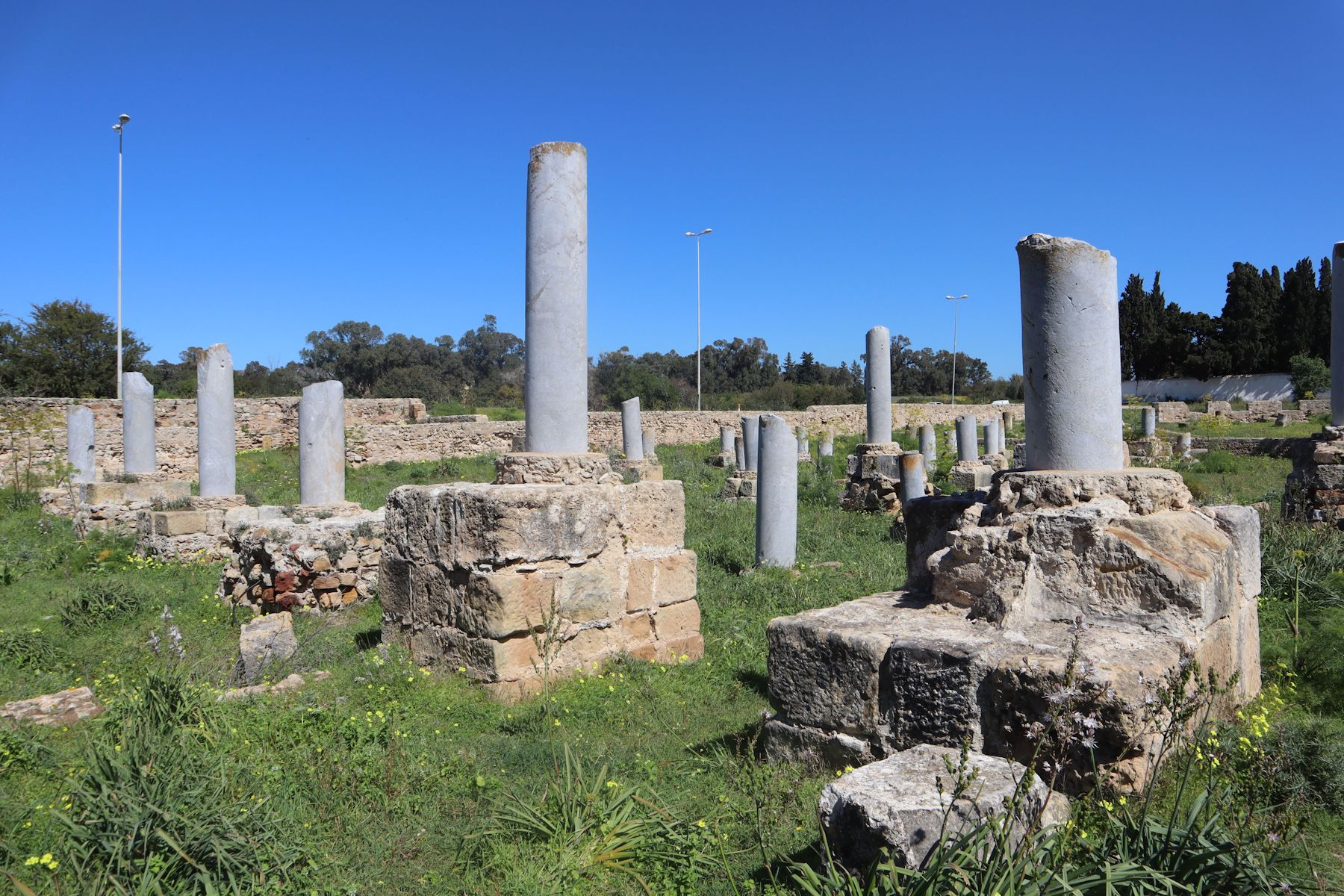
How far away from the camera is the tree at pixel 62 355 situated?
91.5 ft

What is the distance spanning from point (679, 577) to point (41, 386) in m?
29.8

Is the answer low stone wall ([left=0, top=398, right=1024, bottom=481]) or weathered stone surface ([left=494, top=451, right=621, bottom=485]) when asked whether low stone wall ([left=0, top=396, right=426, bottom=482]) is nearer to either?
low stone wall ([left=0, top=398, right=1024, bottom=481])

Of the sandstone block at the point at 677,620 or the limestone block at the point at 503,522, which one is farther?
the sandstone block at the point at 677,620

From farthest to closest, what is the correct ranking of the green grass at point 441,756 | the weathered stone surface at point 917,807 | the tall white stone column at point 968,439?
the tall white stone column at point 968,439 → the green grass at point 441,756 → the weathered stone surface at point 917,807

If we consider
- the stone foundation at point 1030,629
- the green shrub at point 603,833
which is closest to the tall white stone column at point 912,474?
the stone foundation at point 1030,629

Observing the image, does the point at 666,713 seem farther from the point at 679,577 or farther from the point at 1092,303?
the point at 1092,303

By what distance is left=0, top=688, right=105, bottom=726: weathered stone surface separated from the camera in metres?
4.45

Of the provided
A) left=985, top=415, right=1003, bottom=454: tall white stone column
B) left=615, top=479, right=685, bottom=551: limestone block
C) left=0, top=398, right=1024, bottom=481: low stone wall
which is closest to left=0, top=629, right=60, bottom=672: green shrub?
left=615, top=479, right=685, bottom=551: limestone block

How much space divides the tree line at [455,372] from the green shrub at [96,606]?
886 inches

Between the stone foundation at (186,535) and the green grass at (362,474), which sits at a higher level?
the green grass at (362,474)

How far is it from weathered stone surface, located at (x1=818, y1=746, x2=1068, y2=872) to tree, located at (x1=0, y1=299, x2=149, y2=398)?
31241 millimetres

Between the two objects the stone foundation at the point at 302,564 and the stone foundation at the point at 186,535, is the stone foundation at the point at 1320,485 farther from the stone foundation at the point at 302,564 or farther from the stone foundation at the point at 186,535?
the stone foundation at the point at 186,535

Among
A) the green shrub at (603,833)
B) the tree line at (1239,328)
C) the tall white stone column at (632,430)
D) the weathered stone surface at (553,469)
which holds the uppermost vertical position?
the tree line at (1239,328)

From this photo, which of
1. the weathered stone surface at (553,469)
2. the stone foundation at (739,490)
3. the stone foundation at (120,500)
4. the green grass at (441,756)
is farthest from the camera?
the stone foundation at (739,490)
